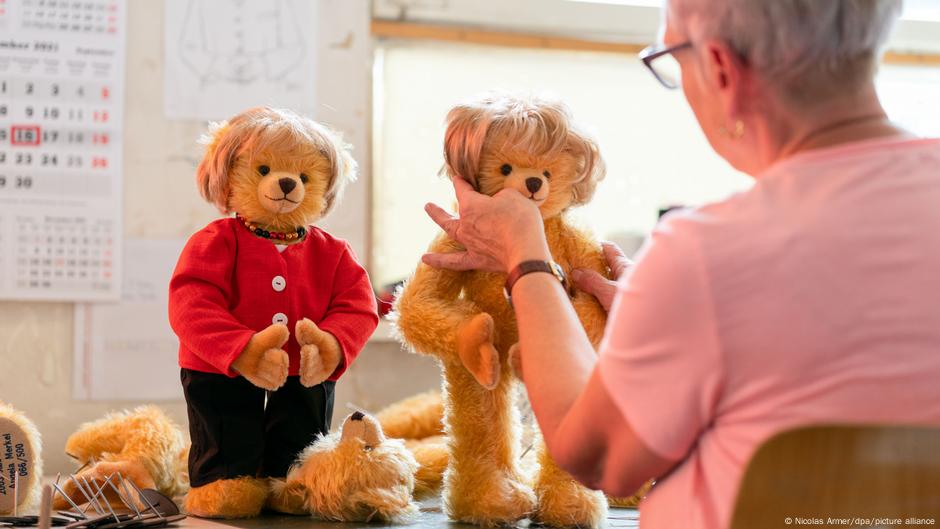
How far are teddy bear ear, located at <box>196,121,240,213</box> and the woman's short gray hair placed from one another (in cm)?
69

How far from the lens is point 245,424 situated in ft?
3.88

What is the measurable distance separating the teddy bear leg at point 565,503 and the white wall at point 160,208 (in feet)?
3.27

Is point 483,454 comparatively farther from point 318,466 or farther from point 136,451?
point 136,451

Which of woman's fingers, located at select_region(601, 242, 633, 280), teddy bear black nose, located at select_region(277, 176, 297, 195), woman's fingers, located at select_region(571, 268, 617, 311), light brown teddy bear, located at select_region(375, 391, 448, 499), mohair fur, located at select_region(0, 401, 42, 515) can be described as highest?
teddy bear black nose, located at select_region(277, 176, 297, 195)

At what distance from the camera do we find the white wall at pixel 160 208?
6.31ft

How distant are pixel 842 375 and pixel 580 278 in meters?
0.59

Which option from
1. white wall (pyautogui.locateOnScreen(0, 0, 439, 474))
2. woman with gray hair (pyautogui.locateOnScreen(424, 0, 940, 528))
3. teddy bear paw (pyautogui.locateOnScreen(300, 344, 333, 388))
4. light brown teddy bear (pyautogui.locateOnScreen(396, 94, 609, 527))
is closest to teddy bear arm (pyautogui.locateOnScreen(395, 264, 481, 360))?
light brown teddy bear (pyautogui.locateOnScreen(396, 94, 609, 527))

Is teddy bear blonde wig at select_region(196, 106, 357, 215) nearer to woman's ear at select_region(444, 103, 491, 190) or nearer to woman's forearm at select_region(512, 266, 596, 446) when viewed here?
woman's ear at select_region(444, 103, 491, 190)

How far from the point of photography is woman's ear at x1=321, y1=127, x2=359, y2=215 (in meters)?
1.25

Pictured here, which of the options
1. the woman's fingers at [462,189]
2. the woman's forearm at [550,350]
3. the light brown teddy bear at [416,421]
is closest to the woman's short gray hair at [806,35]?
the woman's forearm at [550,350]

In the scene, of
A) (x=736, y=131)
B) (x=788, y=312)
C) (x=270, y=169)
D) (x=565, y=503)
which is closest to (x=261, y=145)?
(x=270, y=169)

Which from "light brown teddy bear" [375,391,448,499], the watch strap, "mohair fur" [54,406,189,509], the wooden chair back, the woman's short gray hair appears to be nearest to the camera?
the wooden chair back

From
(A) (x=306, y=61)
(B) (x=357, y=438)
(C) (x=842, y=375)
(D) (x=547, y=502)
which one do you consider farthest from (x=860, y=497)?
(A) (x=306, y=61)

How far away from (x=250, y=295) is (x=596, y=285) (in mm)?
418
